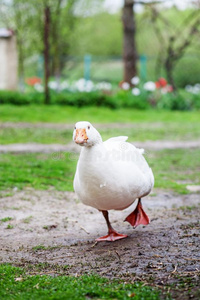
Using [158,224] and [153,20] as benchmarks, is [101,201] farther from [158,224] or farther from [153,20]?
[153,20]

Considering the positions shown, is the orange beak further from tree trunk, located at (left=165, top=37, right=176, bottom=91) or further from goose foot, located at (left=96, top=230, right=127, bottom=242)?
tree trunk, located at (left=165, top=37, right=176, bottom=91)

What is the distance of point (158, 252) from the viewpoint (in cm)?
454

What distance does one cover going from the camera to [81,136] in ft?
14.0

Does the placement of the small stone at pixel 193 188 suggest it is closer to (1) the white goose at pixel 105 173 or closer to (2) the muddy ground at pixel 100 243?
(2) the muddy ground at pixel 100 243

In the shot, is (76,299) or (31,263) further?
(31,263)

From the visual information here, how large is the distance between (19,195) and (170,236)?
2.50m

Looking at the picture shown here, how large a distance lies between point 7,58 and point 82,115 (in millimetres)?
6583

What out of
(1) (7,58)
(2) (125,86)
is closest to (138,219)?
(2) (125,86)

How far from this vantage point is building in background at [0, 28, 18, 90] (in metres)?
21.0

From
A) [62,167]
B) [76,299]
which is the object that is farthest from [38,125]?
[76,299]

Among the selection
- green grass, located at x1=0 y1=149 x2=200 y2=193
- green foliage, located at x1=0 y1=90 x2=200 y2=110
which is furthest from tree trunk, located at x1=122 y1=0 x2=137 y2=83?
green grass, located at x1=0 y1=149 x2=200 y2=193

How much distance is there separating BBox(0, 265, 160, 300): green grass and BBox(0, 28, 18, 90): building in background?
17918mm

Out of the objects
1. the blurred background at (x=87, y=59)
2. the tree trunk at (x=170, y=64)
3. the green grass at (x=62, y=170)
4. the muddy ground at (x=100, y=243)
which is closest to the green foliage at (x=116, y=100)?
the blurred background at (x=87, y=59)

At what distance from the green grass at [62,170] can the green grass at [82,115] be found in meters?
5.12
